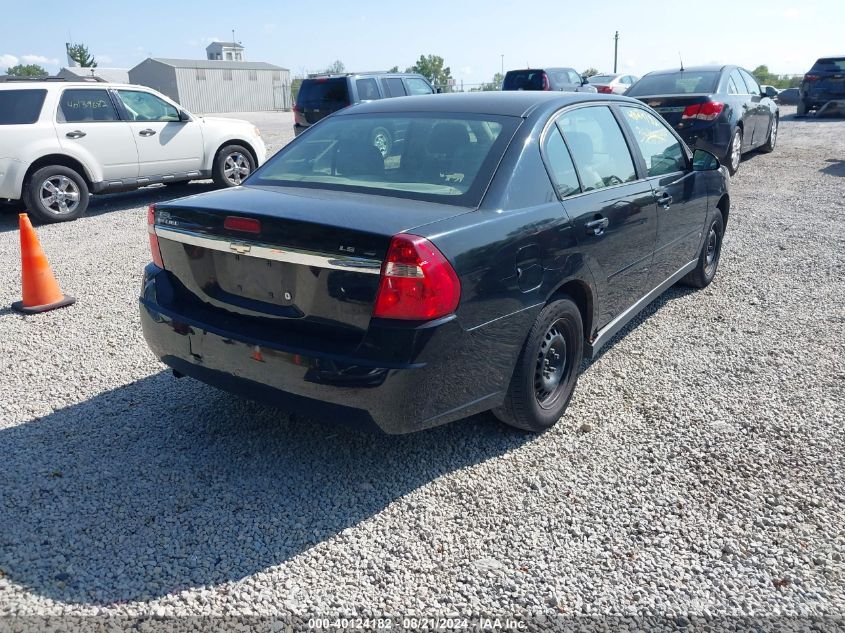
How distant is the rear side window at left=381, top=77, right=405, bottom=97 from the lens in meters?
14.3

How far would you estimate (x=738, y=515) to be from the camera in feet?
9.78

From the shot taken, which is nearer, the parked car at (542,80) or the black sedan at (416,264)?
the black sedan at (416,264)

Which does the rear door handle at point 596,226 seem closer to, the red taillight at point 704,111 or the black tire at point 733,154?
the red taillight at point 704,111

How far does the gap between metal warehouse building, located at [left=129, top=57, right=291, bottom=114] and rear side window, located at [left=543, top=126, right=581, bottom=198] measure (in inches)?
2338

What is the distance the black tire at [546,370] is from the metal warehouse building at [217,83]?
5969 cm

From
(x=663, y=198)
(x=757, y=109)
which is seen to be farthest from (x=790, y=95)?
(x=663, y=198)

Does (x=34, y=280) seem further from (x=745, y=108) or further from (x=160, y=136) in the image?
(x=745, y=108)

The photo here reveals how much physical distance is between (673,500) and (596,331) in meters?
1.16

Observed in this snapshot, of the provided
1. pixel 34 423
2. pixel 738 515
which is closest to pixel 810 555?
pixel 738 515

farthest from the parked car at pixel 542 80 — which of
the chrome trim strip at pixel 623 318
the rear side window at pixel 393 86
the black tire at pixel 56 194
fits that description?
the chrome trim strip at pixel 623 318

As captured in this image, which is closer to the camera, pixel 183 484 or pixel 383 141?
pixel 183 484

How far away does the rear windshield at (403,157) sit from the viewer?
3.30m

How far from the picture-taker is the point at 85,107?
31.4 feet

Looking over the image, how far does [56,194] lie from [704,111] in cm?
918
